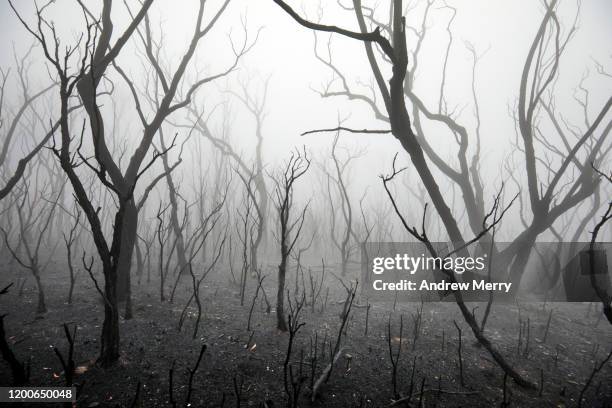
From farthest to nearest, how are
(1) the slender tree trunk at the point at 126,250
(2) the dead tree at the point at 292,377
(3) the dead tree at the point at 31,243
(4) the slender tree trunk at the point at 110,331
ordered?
1. (1) the slender tree trunk at the point at 126,250
2. (3) the dead tree at the point at 31,243
3. (4) the slender tree trunk at the point at 110,331
4. (2) the dead tree at the point at 292,377

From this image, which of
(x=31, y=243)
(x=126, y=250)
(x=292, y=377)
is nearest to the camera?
(x=292, y=377)

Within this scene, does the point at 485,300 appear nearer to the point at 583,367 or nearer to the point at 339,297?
the point at 583,367

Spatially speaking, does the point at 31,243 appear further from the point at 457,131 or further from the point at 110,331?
the point at 457,131

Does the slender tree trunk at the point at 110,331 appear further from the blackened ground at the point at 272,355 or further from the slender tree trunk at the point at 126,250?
the slender tree trunk at the point at 126,250

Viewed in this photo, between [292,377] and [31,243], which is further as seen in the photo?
[31,243]

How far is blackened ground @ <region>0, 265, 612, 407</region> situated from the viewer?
8.50ft

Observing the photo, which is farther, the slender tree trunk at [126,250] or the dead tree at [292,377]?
the slender tree trunk at [126,250]

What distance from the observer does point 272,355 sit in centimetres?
322

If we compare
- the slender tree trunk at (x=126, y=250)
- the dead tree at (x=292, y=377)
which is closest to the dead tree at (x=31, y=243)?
the slender tree trunk at (x=126, y=250)

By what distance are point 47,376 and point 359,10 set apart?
202 inches

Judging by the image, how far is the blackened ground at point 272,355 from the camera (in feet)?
8.50

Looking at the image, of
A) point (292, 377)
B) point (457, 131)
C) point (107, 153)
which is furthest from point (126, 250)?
point (457, 131)

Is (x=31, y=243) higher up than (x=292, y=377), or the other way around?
(x=31, y=243)

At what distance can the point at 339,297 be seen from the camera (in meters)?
6.11
